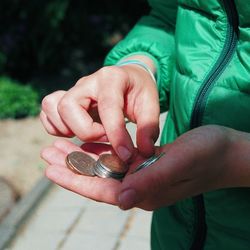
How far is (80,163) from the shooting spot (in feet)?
4.29

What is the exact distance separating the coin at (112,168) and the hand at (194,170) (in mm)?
224

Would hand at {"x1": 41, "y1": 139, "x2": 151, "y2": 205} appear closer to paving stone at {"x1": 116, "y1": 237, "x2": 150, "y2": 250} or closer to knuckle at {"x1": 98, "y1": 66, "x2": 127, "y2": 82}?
knuckle at {"x1": 98, "y1": 66, "x2": 127, "y2": 82}

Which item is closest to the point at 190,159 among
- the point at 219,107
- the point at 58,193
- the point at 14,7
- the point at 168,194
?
the point at 168,194

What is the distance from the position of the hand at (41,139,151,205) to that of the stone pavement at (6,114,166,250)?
161 cm

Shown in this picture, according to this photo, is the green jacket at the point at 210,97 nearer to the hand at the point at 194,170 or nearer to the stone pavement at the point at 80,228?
the hand at the point at 194,170

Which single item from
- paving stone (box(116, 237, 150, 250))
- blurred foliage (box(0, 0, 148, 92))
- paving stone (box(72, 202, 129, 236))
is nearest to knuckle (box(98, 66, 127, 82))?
paving stone (box(116, 237, 150, 250))

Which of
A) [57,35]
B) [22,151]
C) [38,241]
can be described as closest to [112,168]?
[38,241]

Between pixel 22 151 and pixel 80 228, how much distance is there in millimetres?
1240

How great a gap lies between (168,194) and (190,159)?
88mm

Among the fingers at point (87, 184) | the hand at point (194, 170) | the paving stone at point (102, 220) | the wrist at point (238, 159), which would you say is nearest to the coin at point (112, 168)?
the fingers at point (87, 184)

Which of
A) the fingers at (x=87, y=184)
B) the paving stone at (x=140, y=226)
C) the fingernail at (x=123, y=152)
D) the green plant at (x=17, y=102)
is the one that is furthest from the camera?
the green plant at (x=17, y=102)

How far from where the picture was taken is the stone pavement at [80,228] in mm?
3096

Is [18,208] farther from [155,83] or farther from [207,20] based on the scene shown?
[207,20]

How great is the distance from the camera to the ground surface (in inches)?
152
